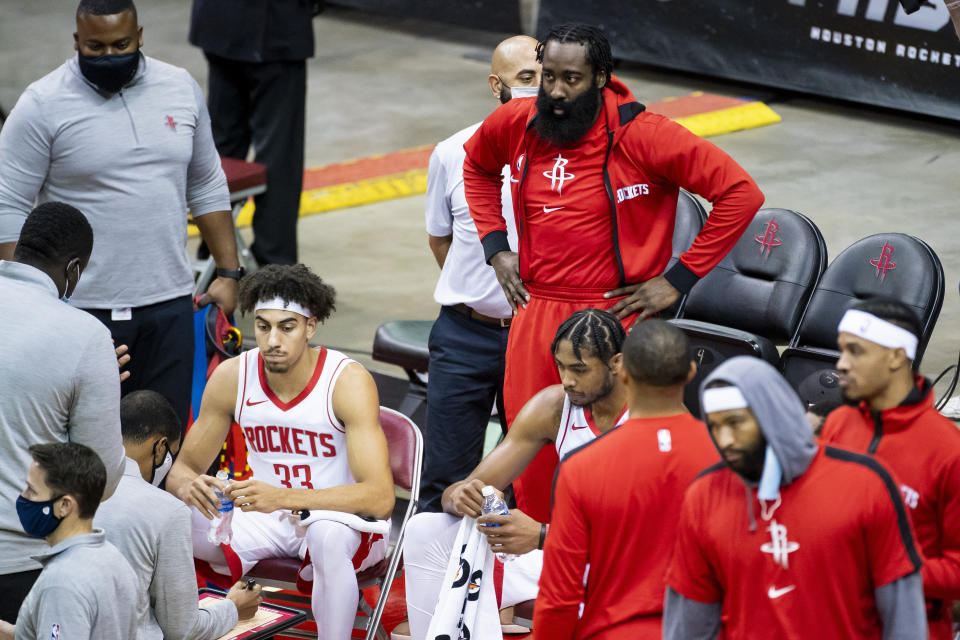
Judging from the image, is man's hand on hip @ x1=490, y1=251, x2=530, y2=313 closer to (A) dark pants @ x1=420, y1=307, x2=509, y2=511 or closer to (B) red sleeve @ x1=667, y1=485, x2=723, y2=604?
(A) dark pants @ x1=420, y1=307, x2=509, y2=511

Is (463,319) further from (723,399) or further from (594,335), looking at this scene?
(723,399)

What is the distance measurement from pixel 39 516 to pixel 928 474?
2.12 meters

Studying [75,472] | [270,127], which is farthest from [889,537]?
[270,127]

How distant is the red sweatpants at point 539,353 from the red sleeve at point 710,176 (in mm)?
431

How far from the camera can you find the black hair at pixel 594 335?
156 inches

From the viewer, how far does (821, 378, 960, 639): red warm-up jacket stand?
306 centimetres

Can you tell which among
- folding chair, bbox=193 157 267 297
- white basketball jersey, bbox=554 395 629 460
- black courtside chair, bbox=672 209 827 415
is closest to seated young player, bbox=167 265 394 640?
white basketball jersey, bbox=554 395 629 460

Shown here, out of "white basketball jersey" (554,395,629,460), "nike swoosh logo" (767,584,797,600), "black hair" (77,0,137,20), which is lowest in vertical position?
"white basketball jersey" (554,395,629,460)

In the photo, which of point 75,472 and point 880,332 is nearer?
point 880,332

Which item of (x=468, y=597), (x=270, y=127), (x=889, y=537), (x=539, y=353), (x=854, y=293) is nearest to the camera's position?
(x=889, y=537)

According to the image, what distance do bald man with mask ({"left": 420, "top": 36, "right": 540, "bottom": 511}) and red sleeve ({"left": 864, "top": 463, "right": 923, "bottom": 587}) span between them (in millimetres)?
2640

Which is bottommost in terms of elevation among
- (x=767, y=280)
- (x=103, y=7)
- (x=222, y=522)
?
(x=222, y=522)

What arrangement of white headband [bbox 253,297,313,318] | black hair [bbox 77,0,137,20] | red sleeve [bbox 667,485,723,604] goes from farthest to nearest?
black hair [bbox 77,0,137,20] < white headband [bbox 253,297,313,318] < red sleeve [bbox 667,485,723,604]

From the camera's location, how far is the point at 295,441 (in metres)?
4.79
